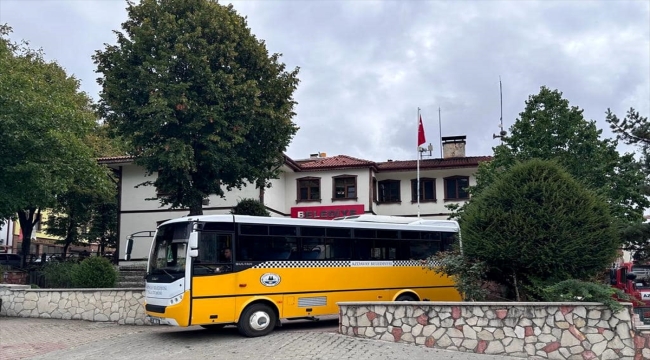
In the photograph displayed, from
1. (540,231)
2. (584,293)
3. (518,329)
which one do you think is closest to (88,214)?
(540,231)

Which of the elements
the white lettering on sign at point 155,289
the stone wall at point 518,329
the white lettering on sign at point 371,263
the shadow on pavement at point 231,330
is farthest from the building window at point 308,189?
the stone wall at point 518,329

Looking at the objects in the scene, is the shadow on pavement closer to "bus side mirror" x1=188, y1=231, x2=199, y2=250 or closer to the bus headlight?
the bus headlight

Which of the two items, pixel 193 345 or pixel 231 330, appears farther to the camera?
pixel 231 330

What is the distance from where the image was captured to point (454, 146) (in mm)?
33781

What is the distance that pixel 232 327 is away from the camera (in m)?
14.7

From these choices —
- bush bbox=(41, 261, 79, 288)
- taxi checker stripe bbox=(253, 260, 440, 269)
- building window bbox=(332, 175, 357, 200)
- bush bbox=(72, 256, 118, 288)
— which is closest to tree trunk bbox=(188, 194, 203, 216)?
bush bbox=(72, 256, 118, 288)

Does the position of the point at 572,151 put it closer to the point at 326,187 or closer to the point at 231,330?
the point at 231,330

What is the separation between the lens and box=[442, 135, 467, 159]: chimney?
33656 mm

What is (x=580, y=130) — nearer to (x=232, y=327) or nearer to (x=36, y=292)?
(x=232, y=327)

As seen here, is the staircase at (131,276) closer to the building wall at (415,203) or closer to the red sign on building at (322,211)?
the red sign on building at (322,211)

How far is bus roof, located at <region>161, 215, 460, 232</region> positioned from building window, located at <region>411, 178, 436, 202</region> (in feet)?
53.5

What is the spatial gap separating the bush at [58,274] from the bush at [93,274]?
124 cm

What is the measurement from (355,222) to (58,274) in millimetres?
11603

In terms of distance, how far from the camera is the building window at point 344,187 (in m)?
33.2
